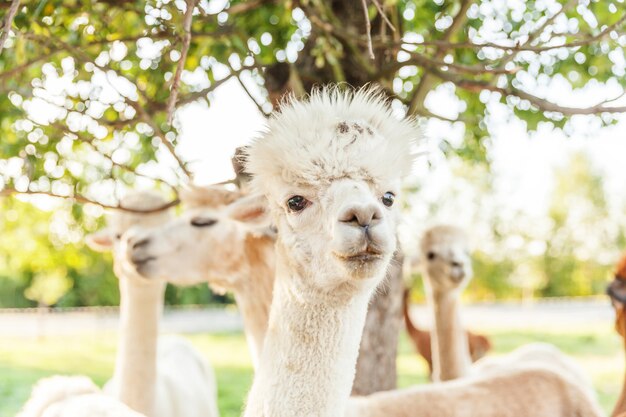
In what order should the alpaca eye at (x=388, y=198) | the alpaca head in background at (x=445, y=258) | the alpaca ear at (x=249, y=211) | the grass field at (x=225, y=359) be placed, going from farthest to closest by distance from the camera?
the grass field at (x=225, y=359) < the alpaca head in background at (x=445, y=258) < the alpaca ear at (x=249, y=211) < the alpaca eye at (x=388, y=198)

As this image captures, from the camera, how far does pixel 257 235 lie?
3.91m

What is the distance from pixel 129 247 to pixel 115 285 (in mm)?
26880

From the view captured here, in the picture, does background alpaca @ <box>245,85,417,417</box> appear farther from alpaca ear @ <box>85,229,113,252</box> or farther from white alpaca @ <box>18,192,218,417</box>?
alpaca ear @ <box>85,229,113,252</box>

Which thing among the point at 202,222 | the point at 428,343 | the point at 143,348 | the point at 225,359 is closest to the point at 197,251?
the point at 202,222

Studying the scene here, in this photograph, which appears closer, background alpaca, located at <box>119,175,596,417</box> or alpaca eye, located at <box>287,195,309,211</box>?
alpaca eye, located at <box>287,195,309,211</box>

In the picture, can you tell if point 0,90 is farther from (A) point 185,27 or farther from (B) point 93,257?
(B) point 93,257

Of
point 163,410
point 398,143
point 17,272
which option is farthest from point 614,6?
point 17,272

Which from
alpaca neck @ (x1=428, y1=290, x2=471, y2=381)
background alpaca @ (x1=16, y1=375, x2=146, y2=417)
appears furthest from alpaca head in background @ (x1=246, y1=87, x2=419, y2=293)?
alpaca neck @ (x1=428, y1=290, x2=471, y2=381)

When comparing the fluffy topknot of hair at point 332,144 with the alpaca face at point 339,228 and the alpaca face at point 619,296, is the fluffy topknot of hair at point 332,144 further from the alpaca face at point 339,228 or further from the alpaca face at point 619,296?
the alpaca face at point 619,296

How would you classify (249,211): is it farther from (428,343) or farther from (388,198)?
(428,343)

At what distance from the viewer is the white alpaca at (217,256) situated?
13.0 ft

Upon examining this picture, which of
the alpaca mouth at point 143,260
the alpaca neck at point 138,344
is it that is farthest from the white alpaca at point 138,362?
the alpaca mouth at point 143,260

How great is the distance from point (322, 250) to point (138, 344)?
8.46 ft

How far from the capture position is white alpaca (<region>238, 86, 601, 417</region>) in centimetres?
215
